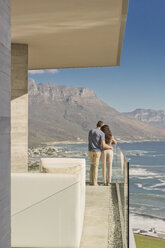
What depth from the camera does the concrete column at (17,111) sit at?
18.6 ft

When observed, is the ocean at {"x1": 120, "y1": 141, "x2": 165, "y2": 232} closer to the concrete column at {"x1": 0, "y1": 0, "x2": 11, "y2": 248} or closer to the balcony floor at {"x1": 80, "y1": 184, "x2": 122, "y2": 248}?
the balcony floor at {"x1": 80, "y1": 184, "x2": 122, "y2": 248}

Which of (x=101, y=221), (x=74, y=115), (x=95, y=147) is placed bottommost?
(x=74, y=115)

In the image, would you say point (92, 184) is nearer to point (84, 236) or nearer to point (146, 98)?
point (84, 236)

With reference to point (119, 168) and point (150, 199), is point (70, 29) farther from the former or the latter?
point (150, 199)

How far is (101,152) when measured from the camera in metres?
6.70

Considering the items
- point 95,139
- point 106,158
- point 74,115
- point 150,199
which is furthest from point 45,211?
point 74,115

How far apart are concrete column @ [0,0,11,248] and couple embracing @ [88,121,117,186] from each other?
516 cm

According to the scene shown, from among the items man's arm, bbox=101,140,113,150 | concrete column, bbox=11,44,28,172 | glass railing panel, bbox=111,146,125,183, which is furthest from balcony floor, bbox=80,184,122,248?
concrete column, bbox=11,44,28,172

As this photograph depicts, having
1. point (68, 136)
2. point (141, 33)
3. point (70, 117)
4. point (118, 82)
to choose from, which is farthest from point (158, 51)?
point (68, 136)

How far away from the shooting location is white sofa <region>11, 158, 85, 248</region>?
3125mm

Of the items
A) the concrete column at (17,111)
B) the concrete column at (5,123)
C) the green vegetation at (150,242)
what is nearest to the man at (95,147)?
the concrete column at (17,111)

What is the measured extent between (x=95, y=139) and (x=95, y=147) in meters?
0.21

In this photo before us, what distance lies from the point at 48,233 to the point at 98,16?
105 inches

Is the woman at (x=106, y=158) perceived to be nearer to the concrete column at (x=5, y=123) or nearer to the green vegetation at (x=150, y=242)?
the concrete column at (x=5, y=123)
